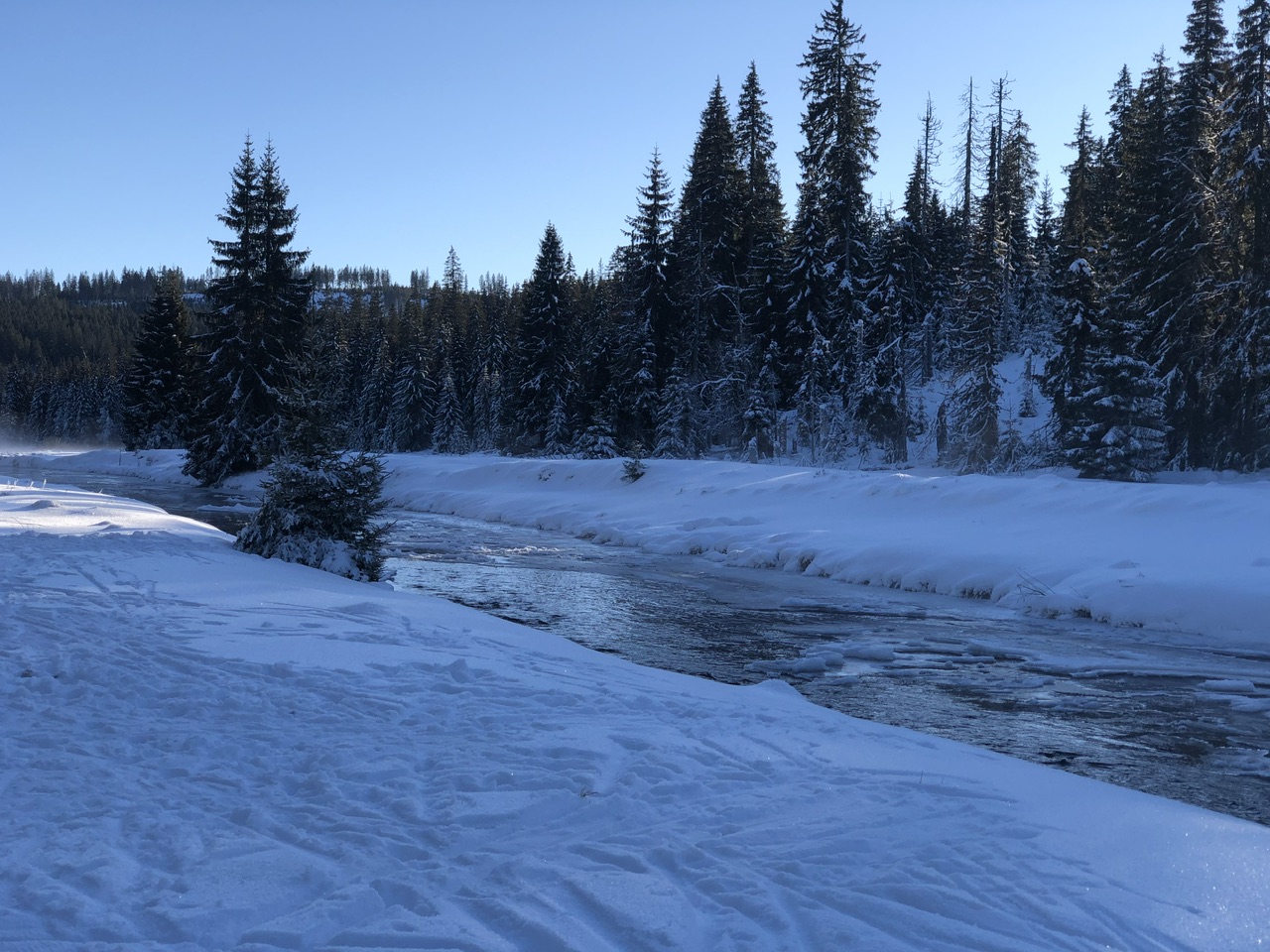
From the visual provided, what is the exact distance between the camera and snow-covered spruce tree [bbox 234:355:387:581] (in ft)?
41.9

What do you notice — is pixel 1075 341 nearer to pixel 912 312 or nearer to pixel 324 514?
pixel 912 312

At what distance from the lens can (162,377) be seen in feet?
163

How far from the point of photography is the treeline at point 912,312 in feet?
78.4

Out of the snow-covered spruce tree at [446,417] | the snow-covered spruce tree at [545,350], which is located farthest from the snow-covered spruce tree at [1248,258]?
the snow-covered spruce tree at [446,417]

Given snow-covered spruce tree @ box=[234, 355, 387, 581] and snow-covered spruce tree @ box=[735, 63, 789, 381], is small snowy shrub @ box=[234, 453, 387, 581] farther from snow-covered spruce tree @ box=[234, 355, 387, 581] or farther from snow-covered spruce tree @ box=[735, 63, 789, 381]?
snow-covered spruce tree @ box=[735, 63, 789, 381]

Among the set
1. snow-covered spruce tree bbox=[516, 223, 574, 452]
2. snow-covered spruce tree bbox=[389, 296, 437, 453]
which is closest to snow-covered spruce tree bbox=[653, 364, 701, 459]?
snow-covered spruce tree bbox=[516, 223, 574, 452]

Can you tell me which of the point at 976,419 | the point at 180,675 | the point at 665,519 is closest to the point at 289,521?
the point at 180,675

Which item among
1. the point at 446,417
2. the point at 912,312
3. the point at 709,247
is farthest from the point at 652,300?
the point at 446,417

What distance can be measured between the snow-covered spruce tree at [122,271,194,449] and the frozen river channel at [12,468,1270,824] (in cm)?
3974

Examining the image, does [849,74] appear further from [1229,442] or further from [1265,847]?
[1265,847]

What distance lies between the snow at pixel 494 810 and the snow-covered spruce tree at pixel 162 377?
146 feet

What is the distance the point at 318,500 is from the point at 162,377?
4333cm

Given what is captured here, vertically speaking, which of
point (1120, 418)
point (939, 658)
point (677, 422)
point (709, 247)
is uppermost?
point (709, 247)

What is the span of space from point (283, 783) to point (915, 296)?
43802mm
